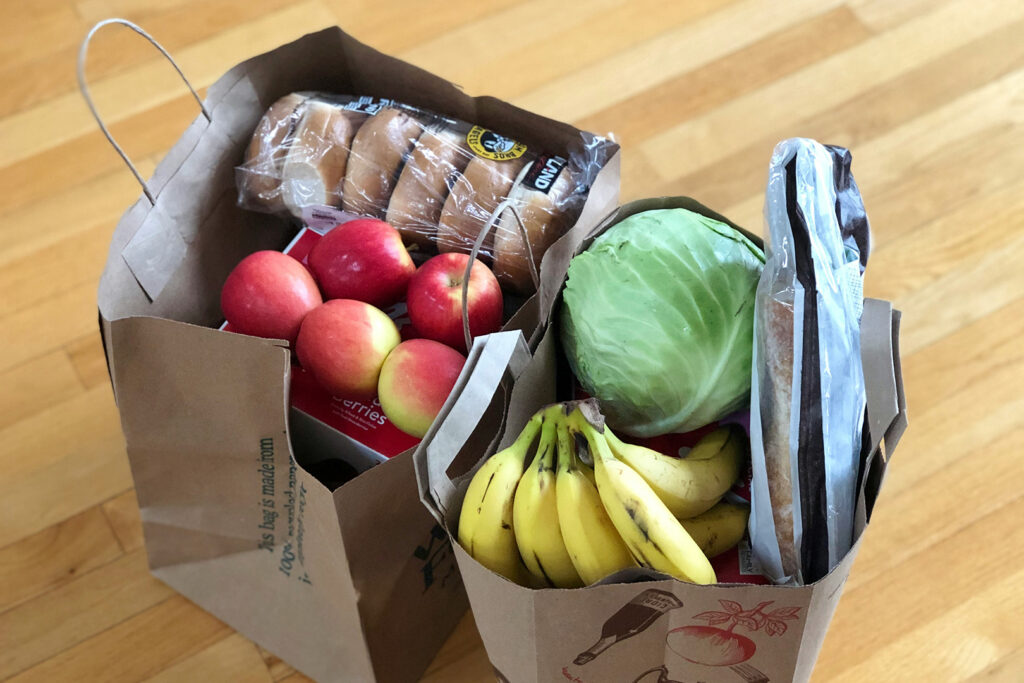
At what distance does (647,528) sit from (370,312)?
1.22ft

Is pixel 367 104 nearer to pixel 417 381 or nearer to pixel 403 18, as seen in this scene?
pixel 417 381

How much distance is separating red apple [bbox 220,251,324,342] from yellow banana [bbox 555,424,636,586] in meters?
0.35

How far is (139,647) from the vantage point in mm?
1096

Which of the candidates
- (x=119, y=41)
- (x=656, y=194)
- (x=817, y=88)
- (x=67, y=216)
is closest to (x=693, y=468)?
(x=656, y=194)

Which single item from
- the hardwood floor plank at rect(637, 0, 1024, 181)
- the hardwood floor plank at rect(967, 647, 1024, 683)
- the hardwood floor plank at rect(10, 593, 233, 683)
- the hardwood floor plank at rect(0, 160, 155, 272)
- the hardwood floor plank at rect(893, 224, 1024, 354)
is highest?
the hardwood floor plank at rect(0, 160, 155, 272)

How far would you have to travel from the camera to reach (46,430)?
1.26 meters

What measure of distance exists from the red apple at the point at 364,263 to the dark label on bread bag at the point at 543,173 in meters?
0.15

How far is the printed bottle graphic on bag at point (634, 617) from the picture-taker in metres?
0.67

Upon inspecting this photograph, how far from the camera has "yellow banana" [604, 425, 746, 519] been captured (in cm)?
75

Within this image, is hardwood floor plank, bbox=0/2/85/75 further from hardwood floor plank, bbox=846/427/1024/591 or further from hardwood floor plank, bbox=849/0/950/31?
hardwood floor plank, bbox=846/427/1024/591

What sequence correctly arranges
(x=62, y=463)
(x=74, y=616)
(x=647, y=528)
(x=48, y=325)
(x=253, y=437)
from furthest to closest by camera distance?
(x=48, y=325)
(x=62, y=463)
(x=74, y=616)
(x=253, y=437)
(x=647, y=528)

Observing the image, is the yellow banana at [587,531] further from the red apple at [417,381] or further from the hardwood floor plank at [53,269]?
the hardwood floor plank at [53,269]

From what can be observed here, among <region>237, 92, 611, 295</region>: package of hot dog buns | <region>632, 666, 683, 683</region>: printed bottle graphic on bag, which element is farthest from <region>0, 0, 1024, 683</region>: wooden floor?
<region>237, 92, 611, 295</region>: package of hot dog buns

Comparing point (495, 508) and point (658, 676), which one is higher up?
point (495, 508)
